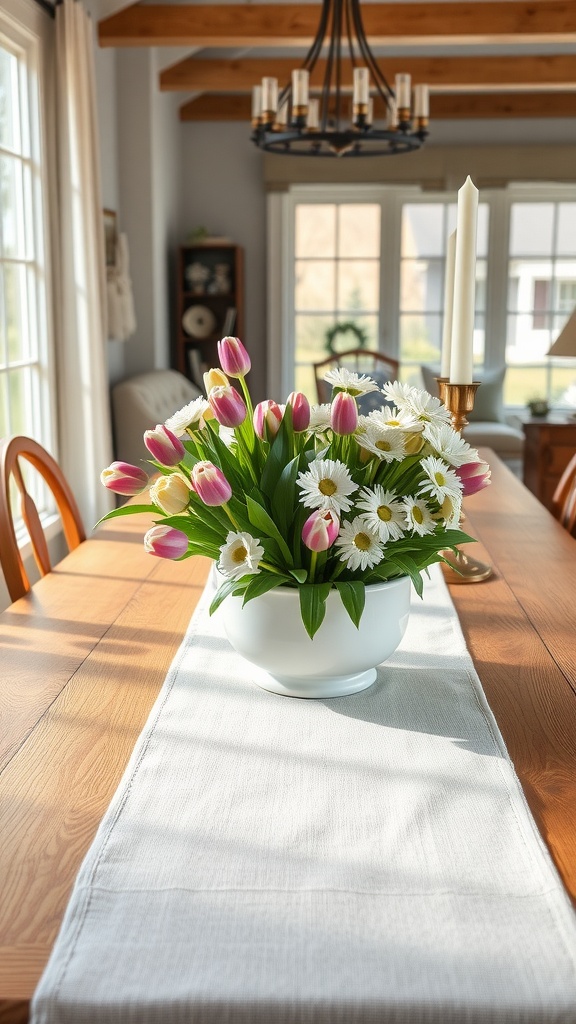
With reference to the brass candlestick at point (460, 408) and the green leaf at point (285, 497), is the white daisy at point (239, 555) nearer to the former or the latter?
the green leaf at point (285, 497)

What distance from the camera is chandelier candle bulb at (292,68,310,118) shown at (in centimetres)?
341

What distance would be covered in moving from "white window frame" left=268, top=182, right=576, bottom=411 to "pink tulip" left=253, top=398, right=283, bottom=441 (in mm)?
5752

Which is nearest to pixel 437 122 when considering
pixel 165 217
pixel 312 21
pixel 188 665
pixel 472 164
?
pixel 472 164

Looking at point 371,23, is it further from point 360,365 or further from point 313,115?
point 360,365

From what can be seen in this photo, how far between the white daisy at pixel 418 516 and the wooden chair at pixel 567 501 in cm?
118

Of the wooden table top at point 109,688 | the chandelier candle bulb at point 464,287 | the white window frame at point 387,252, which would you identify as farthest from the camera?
the white window frame at point 387,252

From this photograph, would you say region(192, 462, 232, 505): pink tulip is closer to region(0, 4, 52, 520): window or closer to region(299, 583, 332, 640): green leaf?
region(299, 583, 332, 640): green leaf

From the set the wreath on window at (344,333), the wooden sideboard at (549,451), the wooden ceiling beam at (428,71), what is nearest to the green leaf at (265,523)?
Answer: the wooden sideboard at (549,451)

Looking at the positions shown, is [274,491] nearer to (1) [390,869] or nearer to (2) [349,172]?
(1) [390,869]

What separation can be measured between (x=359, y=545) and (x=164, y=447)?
0.77 ft

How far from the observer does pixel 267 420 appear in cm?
108

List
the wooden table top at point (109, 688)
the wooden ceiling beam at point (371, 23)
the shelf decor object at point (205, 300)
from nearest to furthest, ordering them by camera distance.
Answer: the wooden table top at point (109, 688) → the wooden ceiling beam at point (371, 23) → the shelf decor object at point (205, 300)

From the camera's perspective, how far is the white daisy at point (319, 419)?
1.11m

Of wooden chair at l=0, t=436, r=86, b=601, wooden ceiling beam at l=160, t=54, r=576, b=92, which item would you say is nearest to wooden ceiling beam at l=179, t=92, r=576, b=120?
wooden ceiling beam at l=160, t=54, r=576, b=92
